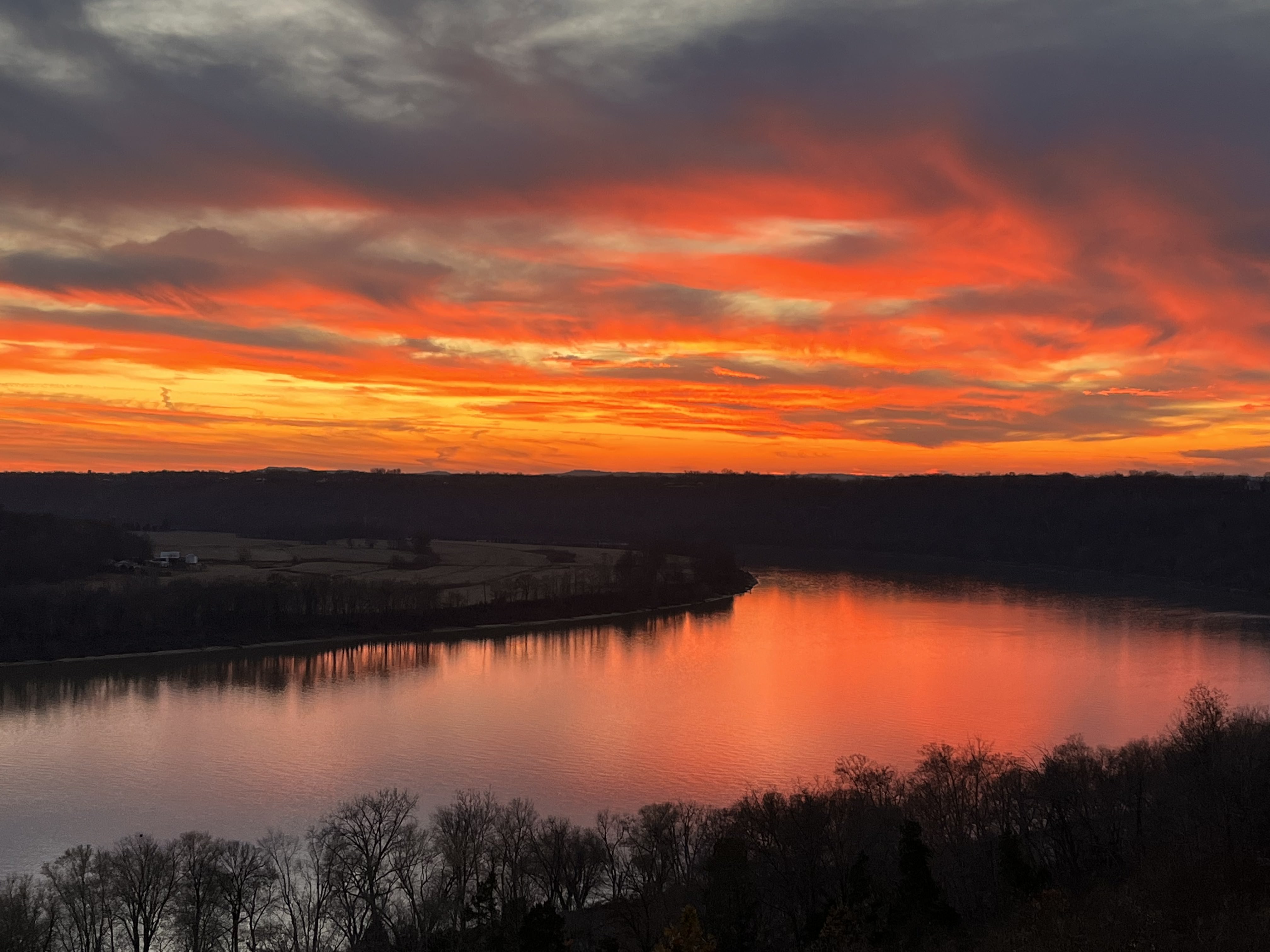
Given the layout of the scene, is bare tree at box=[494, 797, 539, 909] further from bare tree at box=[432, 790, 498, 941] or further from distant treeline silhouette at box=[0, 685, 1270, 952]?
bare tree at box=[432, 790, 498, 941]

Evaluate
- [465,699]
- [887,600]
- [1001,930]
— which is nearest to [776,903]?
[1001,930]

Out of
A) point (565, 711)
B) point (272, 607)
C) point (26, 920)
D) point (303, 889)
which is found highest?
point (272, 607)

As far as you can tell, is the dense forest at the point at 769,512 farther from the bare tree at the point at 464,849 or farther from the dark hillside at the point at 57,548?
the bare tree at the point at 464,849

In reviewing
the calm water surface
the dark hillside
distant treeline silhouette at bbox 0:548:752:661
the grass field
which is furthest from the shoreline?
the dark hillside

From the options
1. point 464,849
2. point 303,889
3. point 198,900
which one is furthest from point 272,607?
point 198,900

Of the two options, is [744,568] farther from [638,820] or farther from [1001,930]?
[1001,930]

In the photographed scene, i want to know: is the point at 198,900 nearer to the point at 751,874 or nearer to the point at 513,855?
the point at 513,855
